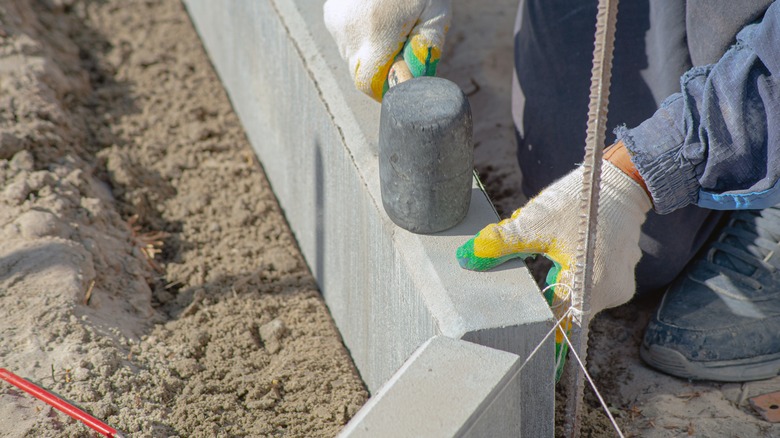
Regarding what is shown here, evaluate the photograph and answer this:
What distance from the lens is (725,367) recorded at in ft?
8.09

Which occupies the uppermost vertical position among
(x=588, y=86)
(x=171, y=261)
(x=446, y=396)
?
(x=588, y=86)

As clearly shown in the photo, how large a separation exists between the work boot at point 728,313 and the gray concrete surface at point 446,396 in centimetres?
91

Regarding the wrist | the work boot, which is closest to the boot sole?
the work boot

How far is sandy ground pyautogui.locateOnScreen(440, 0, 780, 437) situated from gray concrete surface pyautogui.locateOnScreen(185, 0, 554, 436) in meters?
0.49

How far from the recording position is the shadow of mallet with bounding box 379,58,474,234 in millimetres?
1904

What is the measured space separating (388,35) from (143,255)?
1173 millimetres

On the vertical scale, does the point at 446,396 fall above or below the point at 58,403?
above

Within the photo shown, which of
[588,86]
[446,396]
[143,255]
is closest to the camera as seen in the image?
[446,396]

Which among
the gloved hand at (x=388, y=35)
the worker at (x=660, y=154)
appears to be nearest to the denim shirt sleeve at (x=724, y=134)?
the worker at (x=660, y=154)

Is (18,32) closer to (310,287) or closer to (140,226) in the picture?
(140,226)

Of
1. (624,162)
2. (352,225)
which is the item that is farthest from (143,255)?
(624,162)

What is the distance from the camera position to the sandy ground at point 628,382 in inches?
91.1

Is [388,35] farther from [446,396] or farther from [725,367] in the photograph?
[725,367]

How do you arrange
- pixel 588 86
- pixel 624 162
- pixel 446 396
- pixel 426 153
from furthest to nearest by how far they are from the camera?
pixel 588 86, pixel 624 162, pixel 426 153, pixel 446 396
